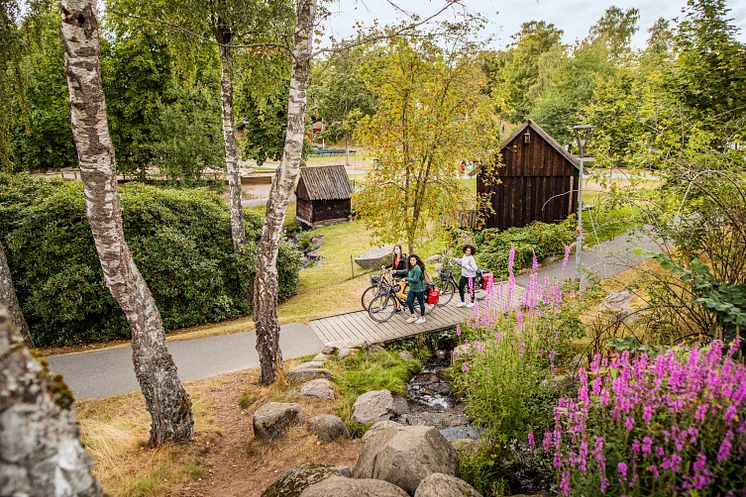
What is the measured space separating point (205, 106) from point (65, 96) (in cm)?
666

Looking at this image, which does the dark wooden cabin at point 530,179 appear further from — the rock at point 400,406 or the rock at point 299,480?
the rock at point 299,480

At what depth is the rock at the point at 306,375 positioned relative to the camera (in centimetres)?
802

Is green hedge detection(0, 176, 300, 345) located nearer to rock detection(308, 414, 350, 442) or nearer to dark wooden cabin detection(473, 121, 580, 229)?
rock detection(308, 414, 350, 442)

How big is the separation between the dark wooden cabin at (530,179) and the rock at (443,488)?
1443 centimetres

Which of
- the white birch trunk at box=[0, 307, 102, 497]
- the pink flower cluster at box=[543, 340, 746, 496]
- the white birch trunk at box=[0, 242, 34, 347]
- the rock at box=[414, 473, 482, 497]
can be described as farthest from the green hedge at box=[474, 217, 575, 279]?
the white birch trunk at box=[0, 307, 102, 497]

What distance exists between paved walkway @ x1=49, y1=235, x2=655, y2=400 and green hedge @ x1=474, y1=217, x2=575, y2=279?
13.6 feet

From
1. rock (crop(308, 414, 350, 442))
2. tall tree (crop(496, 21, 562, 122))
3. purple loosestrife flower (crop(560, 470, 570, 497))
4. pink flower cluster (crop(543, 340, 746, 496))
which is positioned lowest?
rock (crop(308, 414, 350, 442))

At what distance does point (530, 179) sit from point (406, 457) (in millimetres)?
15294

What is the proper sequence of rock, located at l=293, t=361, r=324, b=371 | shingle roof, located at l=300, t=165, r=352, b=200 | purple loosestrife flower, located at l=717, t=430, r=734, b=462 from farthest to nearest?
shingle roof, located at l=300, t=165, r=352, b=200
rock, located at l=293, t=361, r=324, b=371
purple loosestrife flower, located at l=717, t=430, r=734, b=462

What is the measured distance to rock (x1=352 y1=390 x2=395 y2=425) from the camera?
6.92m

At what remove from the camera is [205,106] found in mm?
24703

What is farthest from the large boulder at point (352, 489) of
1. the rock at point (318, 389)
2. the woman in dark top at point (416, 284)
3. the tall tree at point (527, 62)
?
the tall tree at point (527, 62)

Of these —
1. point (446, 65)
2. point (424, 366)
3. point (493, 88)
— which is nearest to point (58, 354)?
point (424, 366)

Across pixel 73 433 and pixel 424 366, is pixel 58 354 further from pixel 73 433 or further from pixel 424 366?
pixel 73 433
